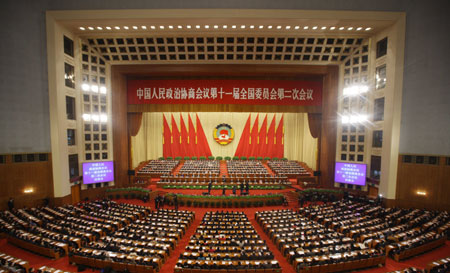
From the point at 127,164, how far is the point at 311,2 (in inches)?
766

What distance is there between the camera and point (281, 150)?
95.6ft

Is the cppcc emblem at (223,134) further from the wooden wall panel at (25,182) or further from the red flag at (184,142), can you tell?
the wooden wall panel at (25,182)

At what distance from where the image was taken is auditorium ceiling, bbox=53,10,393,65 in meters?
14.0

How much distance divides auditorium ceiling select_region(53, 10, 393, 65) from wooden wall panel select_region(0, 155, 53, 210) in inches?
386

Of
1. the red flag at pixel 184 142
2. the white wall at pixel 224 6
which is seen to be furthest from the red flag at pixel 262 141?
the white wall at pixel 224 6

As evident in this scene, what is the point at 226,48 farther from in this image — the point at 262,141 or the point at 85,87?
the point at 262,141

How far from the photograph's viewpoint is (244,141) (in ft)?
97.0

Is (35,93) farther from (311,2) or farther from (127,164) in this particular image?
(311,2)

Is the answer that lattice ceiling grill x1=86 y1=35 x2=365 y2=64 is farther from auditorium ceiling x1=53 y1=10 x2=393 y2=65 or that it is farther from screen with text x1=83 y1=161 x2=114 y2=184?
screen with text x1=83 y1=161 x2=114 y2=184

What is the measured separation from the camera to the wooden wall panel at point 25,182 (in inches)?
514

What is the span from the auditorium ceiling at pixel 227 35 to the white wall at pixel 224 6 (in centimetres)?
75

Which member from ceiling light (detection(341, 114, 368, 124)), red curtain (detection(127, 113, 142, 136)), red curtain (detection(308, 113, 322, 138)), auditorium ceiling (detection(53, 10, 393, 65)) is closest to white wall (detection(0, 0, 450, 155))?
auditorium ceiling (detection(53, 10, 393, 65))

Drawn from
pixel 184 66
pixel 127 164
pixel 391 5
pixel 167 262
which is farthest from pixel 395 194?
pixel 127 164

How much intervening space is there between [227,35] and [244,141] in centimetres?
1614
